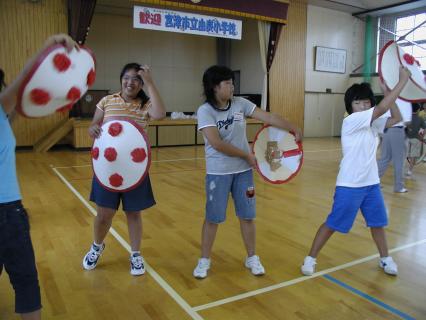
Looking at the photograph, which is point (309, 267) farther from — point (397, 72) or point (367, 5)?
point (367, 5)

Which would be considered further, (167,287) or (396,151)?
(396,151)

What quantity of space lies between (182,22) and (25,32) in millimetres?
3724

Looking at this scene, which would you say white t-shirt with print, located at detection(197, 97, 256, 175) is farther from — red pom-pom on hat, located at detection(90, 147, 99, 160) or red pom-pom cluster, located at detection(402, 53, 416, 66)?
red pom-pom cluster, located at detection(402, 53, 416, 66)

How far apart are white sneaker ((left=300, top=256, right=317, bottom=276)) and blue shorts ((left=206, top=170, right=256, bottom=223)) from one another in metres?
0.54

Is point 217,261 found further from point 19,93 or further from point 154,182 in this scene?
point 154,182

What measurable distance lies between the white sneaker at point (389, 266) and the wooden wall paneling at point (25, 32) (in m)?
8.48

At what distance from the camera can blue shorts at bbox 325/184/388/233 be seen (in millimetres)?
2447

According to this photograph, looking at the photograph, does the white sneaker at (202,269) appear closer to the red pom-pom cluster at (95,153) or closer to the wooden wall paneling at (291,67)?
the red pom-pom cluster at (95,153)

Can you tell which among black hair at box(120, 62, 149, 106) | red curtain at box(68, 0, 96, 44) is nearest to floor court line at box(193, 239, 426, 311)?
black hair at box(120, 62, 149, 106)

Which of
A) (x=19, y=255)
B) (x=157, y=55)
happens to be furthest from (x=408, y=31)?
(x=19, y=255)

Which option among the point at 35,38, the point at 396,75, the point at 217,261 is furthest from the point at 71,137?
the point at 396,75

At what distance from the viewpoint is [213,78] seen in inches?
92.0

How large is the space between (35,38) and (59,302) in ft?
28.1

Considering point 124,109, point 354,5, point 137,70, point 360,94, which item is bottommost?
point 124,109
